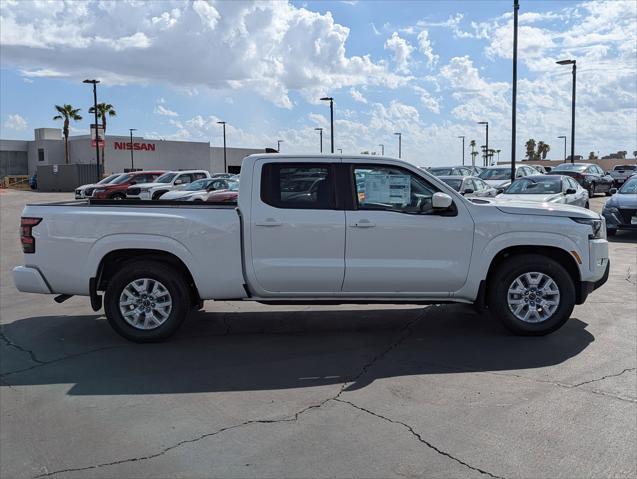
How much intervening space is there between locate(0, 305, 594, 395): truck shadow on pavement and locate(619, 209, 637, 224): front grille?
818 centimetres

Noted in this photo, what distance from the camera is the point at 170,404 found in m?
4.63

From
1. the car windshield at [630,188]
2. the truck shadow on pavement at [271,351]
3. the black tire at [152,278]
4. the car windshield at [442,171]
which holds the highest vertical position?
the car windshield at [442,171]

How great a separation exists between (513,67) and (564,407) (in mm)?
18527

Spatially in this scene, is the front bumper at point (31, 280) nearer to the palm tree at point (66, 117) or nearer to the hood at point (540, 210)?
the hood at point (540, 210)

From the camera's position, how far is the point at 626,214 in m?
Answer: 13.9

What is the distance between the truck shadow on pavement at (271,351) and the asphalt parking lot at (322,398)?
2 cm

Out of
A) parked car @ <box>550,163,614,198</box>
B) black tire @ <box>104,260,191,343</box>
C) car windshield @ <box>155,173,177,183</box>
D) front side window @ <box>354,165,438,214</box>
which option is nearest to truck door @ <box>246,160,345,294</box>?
front side window @ <box>354,165,438,214</box>

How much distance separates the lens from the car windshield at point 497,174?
24555 millimetres

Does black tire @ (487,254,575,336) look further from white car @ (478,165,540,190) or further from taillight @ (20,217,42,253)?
white car @ (478,165,540,190)

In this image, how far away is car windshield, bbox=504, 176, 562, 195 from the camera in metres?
14.9

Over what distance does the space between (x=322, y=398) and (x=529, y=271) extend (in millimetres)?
2803

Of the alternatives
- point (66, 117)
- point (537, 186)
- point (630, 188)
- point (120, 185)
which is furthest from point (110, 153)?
point (630, 188)

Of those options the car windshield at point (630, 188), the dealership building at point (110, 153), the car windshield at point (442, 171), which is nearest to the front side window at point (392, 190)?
the car windshield at point (630, 188)

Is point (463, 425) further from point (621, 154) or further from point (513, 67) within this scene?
point (621, 154)
